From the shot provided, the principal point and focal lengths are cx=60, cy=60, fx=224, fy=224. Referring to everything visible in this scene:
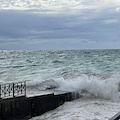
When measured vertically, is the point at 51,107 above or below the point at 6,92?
below

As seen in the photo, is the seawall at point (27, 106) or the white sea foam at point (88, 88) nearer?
the seawall at point (27, 106)

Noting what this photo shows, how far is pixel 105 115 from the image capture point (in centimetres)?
1057

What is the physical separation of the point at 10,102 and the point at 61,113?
264 centimetres

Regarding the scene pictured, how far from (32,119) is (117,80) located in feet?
30.9

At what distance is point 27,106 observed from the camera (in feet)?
36.6

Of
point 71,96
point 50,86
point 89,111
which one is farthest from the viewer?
point 50,86

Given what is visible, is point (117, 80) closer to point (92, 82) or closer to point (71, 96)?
point (92, 82)

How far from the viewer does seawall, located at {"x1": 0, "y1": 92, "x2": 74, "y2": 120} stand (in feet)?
33.6

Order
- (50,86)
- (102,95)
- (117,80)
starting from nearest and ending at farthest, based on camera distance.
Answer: (102,95) → (50,86) → (117,80)

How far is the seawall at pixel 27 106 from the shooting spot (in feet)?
33.6

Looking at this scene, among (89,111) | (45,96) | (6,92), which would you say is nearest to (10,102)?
(6,92)

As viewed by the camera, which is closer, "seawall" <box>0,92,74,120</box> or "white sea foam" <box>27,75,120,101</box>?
"seawall" <box>0,92,74,120</box>

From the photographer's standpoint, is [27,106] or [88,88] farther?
[88,88]

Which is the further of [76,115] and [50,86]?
[50,86]
